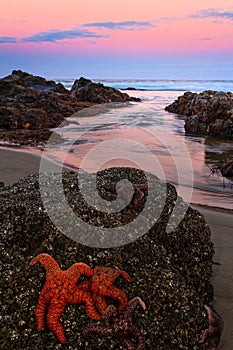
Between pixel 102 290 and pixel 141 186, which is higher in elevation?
pixel 141 186

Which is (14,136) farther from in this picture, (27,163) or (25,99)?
(25,99)

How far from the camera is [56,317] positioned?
355cm

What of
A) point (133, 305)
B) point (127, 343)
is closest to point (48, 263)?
point (133, 305)

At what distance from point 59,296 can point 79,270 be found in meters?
0.32

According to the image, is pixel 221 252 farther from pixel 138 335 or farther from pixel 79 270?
pixel 79 270

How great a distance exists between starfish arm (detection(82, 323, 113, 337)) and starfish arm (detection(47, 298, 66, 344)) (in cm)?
21

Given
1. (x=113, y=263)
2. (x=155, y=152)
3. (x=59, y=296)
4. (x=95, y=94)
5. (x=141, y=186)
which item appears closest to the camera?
(x=59, y=296)

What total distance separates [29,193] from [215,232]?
3.68 m

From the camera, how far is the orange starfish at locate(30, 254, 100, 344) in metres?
3.55

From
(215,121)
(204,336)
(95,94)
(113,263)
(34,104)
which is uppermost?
(95,94)

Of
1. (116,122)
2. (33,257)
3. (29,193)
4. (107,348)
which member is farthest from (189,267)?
(116,122)

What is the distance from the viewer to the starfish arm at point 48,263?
3.83 m

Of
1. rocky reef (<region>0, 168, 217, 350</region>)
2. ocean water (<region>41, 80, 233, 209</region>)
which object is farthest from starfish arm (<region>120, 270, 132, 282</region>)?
ocean water (<region>41, 80, 233, 209</region>)

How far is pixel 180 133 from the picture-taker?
22.7m
